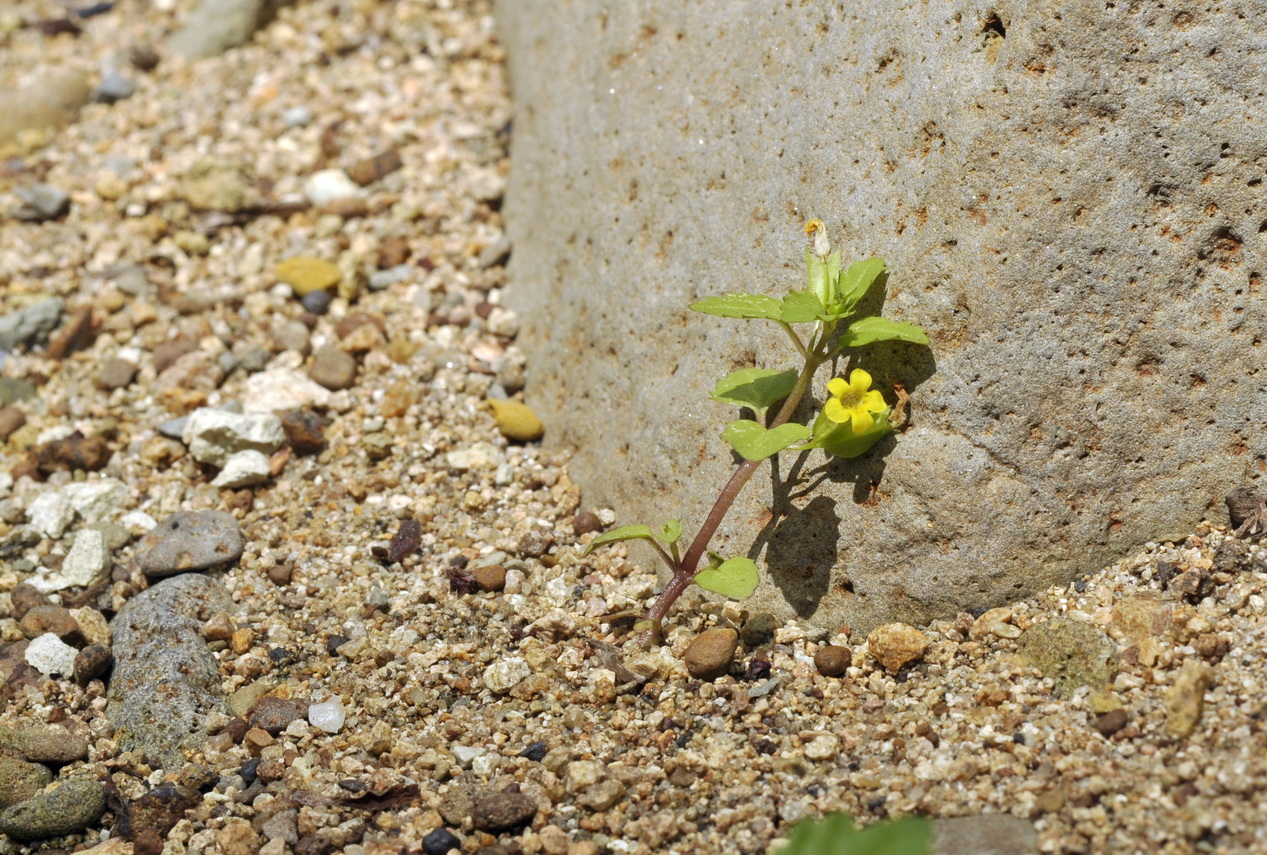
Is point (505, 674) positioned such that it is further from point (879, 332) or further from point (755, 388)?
point (879, 332)

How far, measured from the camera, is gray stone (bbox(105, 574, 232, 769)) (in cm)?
302

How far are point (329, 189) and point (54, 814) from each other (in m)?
3.02

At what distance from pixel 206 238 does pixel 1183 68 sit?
12.7 feet

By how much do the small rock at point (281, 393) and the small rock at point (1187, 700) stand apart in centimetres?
292

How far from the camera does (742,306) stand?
2883 mm

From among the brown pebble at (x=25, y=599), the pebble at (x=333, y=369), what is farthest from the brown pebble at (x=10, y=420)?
the pebble at (x=333, y=369)

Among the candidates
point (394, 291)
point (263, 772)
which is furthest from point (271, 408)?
point (263, 772)

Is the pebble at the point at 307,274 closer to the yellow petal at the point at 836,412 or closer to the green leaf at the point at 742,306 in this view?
the green leaf at the point at 742,306

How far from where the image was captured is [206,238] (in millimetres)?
4902

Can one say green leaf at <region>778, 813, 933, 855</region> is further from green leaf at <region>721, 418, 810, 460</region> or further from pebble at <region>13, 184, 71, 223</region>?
pebble at <region>13, 184, 71, 223</region>

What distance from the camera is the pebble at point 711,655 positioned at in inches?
118

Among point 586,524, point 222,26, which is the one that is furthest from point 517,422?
point 222,26

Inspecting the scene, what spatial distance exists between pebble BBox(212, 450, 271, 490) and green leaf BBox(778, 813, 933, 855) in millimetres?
2407

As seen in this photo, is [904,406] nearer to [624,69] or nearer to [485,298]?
[624,69]
